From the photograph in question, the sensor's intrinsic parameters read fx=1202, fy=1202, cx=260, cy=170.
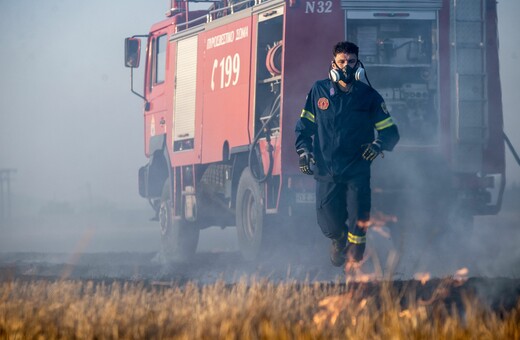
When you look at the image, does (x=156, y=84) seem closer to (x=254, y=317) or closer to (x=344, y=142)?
(x=344, y=142)

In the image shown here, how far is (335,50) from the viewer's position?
9797 millimetres

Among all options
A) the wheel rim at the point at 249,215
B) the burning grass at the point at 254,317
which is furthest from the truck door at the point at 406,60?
the burning grass at the point at 254,317

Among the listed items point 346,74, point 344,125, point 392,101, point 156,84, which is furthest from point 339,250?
point 156,84

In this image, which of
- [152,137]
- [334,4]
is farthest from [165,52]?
[334,4]

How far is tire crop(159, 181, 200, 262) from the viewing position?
62.6 ft

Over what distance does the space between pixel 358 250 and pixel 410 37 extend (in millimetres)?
5232

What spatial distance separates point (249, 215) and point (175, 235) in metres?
3.53

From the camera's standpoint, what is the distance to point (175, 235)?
63.0ft

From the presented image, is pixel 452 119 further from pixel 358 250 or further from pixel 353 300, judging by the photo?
pixel 353 300

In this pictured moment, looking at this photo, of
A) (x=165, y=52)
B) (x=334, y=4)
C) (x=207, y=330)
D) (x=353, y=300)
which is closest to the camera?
(x=207, y=330)

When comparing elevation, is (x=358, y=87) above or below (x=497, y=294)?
above

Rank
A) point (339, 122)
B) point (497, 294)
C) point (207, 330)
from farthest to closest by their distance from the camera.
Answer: point (339, 122)
point (497, 294)
point (207, 330)

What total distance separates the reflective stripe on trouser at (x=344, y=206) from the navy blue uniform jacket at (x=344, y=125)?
102mm

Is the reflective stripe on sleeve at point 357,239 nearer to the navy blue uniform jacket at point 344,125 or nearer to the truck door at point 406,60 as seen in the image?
the navy blue uniform jacket at point 344,125
